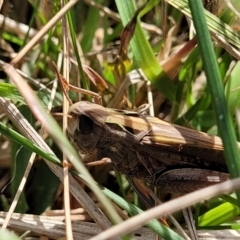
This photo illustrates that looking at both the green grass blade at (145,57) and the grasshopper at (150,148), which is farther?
the green grass blade at (145,57)

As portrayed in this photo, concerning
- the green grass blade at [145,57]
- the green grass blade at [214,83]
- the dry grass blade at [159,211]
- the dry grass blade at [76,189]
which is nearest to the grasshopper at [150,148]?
the dry grass blade at [76,189]

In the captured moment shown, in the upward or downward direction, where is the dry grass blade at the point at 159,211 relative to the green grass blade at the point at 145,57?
downward

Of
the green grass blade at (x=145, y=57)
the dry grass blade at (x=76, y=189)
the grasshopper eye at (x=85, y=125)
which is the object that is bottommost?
the dry grass blade at (x=76, y=189)

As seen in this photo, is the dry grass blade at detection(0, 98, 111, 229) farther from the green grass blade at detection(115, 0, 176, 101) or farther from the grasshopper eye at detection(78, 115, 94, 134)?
the green grass blade at detection(115, 0, 176, 101)

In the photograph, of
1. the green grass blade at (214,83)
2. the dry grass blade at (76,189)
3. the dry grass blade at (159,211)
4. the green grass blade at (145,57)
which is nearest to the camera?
the dry grass blade at (159,211)

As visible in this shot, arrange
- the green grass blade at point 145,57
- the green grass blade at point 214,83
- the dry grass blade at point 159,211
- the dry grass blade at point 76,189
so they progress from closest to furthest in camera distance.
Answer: the dry grass blade at point 159,211, the green grass blade at point 214,83, the dry grass blade at point 76,189, the green grass blade at point 145,57

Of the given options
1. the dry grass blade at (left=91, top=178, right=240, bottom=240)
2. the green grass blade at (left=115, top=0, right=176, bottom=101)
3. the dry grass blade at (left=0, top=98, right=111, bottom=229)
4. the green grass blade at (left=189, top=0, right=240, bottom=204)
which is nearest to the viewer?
the dry grass blade at (left=91, top=178, right=240, bottom=240)

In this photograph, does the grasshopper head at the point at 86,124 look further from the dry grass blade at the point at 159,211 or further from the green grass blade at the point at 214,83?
the dry grass blade at the point at 159,211

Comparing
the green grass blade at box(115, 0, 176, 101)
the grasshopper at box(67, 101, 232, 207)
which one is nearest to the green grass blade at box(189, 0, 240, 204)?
the grasshopper at box(67, 101, 232, 207)

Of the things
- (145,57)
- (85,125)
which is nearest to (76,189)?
(85,125)
